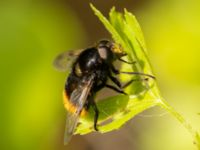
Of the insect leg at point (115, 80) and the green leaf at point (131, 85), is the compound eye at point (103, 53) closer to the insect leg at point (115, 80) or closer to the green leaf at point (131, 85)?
the insect leg at point (115, 80)

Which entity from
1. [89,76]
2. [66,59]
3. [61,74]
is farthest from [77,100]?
[61,74]

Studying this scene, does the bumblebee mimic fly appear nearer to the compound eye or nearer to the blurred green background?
the compound eye

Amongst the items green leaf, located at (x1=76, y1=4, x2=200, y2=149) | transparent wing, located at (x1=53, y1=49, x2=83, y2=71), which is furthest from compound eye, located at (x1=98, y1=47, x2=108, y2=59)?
green leaf, located at (x1=76, y1=4, x2=200, y2=149)

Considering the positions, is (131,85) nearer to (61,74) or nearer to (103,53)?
(103,53)

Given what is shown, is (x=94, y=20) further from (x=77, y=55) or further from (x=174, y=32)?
(x=77, y=55)

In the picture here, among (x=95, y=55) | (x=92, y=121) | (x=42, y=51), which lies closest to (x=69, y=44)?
(x=42, y=51)

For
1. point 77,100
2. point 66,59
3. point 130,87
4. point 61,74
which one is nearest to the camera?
point 130,87
